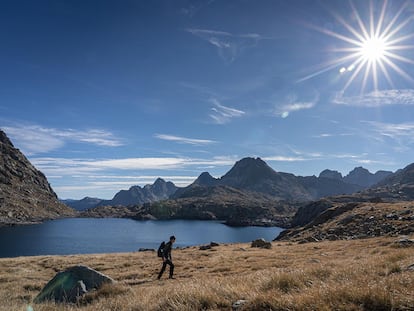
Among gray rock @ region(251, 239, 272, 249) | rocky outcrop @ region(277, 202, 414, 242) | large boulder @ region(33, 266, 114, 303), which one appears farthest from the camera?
gray rock @ region(251, 239, 272, 249)

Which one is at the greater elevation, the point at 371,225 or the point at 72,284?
the point at 371,225

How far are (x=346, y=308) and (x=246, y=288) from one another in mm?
3083

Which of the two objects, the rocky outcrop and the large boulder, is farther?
the rocky outcrop

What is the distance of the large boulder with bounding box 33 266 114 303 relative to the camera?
1296cm

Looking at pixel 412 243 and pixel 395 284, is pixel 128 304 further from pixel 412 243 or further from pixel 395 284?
pixel 412 243

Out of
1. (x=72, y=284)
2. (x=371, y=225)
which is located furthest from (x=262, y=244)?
(x=72, y=284)

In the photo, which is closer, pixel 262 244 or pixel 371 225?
pixel 371 225

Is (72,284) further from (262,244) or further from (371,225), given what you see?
(371,225)

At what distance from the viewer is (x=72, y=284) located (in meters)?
13.8

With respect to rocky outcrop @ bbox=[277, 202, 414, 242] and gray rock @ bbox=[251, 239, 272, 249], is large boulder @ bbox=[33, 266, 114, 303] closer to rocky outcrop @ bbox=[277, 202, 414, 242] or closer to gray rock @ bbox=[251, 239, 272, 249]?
gray rock @ bbox=[251, 239, 272, 249]

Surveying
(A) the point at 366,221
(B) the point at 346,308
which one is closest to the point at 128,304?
(B) the point at 346,308

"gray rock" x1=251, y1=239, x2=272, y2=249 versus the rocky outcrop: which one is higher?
the rocky outcrop

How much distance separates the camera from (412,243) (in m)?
23.2

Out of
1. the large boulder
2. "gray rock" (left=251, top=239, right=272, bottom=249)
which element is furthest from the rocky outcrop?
the large boulder
